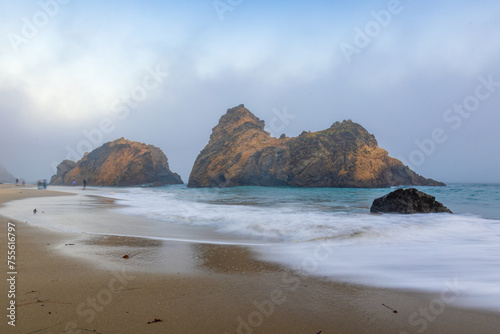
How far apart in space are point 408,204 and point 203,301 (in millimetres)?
11196

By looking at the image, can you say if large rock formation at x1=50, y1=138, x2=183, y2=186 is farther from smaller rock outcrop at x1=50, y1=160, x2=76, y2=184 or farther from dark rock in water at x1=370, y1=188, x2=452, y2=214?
dark rock in water at x1=370, y1=188, x2=452, y2=214

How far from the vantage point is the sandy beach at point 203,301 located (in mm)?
2219

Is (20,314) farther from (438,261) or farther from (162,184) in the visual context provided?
(162,184)

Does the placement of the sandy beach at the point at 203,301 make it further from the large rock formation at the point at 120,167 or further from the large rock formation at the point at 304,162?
the large rock formation at the point at 120,167

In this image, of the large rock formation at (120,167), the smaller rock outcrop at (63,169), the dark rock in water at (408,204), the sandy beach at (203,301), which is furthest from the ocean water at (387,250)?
the smaller rock outcrop at (63,169)

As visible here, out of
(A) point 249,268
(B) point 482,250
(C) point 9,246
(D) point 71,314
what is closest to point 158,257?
(A) point 249,268

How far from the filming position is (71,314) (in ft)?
7.63

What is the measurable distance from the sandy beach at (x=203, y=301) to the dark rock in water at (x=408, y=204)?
29.3ft

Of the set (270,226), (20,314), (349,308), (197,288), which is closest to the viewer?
(20,314)

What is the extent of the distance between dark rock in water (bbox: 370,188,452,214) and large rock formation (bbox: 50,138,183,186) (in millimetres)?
78921

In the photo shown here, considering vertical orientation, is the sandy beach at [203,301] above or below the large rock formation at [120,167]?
below

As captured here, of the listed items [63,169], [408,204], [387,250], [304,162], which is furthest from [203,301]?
[63,169]

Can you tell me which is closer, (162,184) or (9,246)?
(9,246)

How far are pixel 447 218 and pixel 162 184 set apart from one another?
83.6 metres
